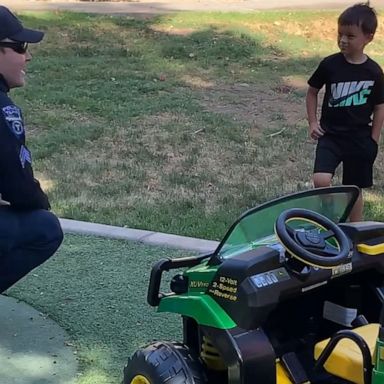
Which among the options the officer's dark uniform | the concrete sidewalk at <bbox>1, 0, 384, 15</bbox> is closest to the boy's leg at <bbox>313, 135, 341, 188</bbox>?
the officer's dark uniform

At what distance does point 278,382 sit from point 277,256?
0.38m

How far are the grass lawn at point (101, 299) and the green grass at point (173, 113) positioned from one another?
0.66 meters

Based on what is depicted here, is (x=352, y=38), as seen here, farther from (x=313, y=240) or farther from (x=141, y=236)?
(x=313, y=240)

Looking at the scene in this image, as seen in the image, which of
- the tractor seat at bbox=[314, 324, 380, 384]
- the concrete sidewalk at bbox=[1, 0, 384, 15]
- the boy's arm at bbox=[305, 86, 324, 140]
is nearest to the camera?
the tractor seat at bbox=[314, 324, 380, 384]

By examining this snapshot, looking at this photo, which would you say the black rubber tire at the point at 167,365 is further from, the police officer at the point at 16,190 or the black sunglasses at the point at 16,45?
the black sunglasses at the point at 16,45

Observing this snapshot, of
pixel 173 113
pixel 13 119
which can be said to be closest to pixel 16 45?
pixel 13 119

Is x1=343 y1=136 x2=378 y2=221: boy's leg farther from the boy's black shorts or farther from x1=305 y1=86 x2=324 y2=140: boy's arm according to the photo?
x1=305 y1=86 x2=324 y2=140: boy's arm

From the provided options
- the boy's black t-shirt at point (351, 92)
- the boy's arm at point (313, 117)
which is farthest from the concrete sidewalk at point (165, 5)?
the boy's black t-shirt at point (351, 92)

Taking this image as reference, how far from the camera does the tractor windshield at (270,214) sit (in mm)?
2627

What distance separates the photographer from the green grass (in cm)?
608

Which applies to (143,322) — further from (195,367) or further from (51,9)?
(51,9)

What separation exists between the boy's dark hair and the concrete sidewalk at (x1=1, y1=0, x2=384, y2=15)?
30.8ft

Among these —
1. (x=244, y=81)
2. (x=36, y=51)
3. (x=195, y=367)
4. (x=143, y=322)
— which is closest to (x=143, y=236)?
(x=143, y=322)

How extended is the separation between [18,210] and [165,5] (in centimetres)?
1167
